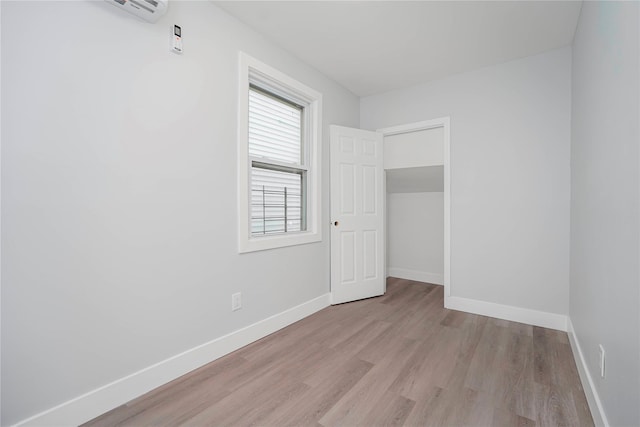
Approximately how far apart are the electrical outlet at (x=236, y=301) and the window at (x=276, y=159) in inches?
13.9

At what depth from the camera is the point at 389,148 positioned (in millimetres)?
3654

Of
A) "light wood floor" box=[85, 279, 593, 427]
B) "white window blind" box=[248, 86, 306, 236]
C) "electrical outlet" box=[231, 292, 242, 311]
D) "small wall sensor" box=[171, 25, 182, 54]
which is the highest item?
"small wall sensor" box=[171, 25, 182, 54]

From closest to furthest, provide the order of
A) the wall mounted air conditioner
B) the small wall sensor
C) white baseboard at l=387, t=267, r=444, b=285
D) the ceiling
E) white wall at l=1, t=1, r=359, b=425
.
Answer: white wall at l=1, t=1, r=359, b=425 → the wall mounted air conditioner → the small wall sensor → the ceiling → white baseboard at l=387, t=267, r=444, b=285

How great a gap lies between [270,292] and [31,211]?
1643 millimetres

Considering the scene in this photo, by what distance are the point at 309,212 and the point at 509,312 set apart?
222cm

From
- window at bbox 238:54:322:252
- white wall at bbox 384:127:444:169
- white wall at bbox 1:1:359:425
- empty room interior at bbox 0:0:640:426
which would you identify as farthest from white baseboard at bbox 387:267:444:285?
white wall at bbox 1:1:359:425

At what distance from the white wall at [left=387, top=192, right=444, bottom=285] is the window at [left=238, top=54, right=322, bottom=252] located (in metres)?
1.88

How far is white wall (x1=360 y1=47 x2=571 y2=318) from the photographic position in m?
2.57

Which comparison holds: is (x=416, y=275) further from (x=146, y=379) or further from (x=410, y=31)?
(x=146, y=379)

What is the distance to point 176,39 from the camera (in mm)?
1804

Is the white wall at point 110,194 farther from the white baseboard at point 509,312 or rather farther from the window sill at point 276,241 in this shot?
the white baseboard at point 509,312

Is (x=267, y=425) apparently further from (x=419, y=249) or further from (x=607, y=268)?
(x=419, y=249)

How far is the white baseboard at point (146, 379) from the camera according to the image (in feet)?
4.47

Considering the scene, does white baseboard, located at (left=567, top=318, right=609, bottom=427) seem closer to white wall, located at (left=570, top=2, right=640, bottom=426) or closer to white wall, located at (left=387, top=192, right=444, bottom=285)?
white wall, located at (left=570, top=2, right=640, bottom=426)
